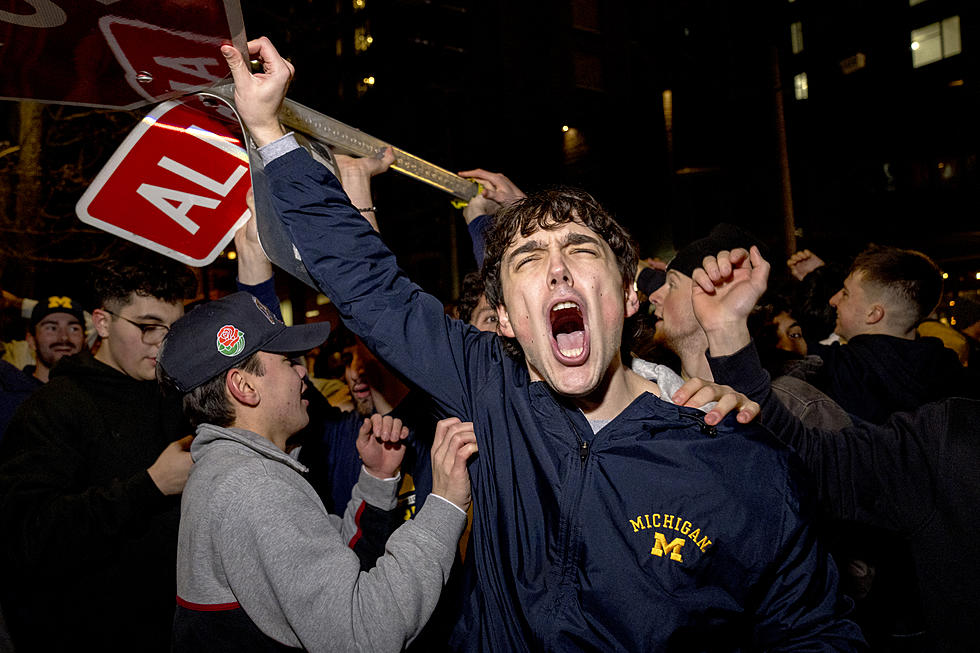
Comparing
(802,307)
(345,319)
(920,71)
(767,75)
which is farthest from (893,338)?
(920,71)

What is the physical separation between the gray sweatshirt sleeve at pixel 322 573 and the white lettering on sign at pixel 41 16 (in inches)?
58.1

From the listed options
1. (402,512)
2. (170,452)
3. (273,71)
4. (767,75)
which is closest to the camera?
(273,71)

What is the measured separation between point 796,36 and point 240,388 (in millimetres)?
46026

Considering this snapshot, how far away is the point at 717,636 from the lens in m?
1.74

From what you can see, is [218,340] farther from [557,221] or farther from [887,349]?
[887,349]

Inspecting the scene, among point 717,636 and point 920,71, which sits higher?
point 920,71

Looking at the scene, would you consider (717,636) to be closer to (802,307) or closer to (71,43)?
(71,43)

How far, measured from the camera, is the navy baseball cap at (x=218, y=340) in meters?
2.44

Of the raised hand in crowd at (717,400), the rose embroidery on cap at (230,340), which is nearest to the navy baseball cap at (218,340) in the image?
the rose embroidery on cap at (230,340)

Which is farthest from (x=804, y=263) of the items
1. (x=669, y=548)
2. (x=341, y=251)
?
(x=341, y=251)

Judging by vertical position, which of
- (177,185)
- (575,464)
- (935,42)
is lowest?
(575,464)

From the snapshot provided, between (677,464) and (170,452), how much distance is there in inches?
88.7

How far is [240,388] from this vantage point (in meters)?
2.49

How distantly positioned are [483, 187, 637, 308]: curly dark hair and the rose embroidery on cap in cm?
106
